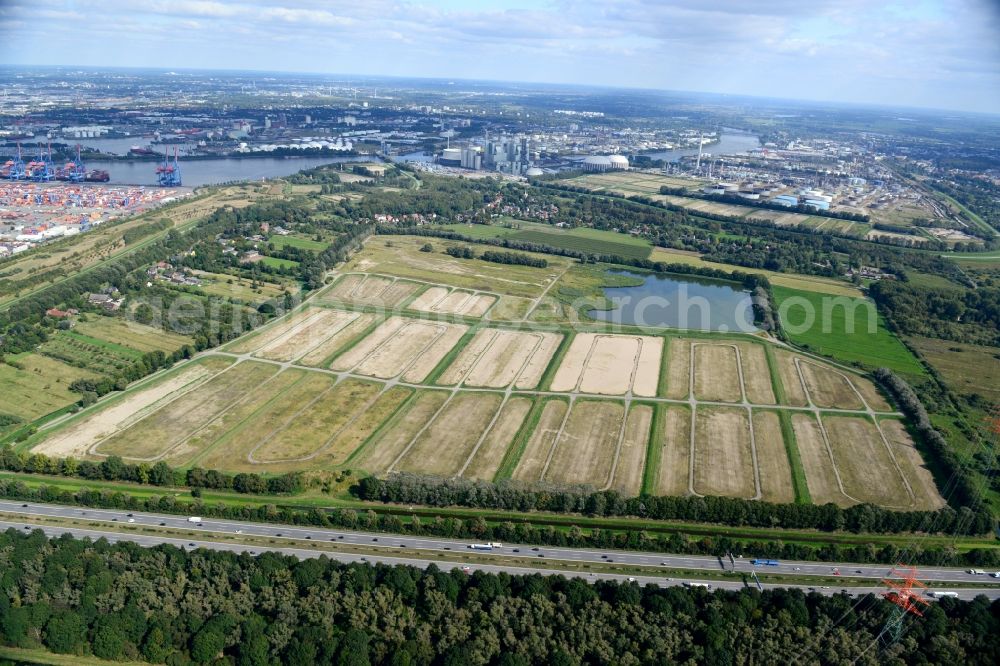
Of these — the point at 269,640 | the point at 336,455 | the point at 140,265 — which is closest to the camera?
the point at 269,640

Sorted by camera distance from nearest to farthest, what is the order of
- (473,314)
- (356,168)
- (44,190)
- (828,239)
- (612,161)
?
(473,314)
(828,239)
(44,190)
(356,168)
(612,161)

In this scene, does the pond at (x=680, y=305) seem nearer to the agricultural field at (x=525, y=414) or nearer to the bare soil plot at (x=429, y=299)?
the agricultural field at (x=525, y=414)

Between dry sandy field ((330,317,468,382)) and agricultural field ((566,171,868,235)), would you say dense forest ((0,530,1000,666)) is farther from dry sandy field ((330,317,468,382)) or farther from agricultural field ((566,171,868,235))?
agricultural field ((566,171,868,235))

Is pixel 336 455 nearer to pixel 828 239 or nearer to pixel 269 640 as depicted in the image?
pixel 269 640

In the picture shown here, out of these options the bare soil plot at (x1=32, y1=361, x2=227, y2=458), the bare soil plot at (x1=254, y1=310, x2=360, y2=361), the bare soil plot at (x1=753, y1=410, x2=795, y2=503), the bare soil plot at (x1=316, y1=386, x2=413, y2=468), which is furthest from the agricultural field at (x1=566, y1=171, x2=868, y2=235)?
the bare soil plot at (x1=32, y1=361, x2=227, y2=458)

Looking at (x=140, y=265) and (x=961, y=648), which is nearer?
(x=961, y=648)

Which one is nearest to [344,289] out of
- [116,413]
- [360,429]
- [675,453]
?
[116,413]

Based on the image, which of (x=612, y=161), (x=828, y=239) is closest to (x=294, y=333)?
(x=828, y=239)

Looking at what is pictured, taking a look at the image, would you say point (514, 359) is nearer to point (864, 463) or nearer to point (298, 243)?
point (864, 463)
